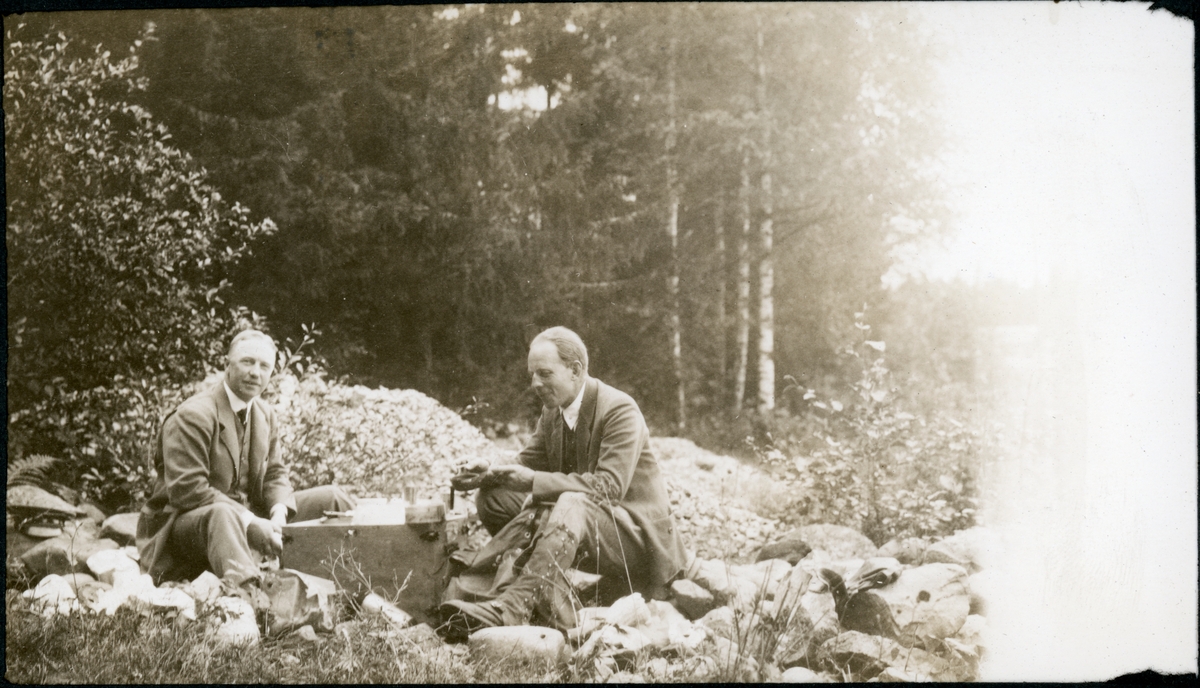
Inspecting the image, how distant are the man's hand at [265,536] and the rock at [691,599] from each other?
222 cm

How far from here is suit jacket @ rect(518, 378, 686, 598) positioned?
17.7ft

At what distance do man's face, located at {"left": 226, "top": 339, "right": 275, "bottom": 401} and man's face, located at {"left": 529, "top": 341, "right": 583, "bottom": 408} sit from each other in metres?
1.55

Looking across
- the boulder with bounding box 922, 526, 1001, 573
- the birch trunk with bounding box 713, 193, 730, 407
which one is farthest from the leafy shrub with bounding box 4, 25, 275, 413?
the boulder with bounding box 922, 526, 1001, 573

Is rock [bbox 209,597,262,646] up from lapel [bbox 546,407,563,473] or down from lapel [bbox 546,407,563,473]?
down

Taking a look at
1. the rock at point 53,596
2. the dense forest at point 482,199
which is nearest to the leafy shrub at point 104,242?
the dense forest at point 482,199

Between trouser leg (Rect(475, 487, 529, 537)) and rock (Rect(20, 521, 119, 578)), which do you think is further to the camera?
rock (Rect(20, 521, 119, 578))

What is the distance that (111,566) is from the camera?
546cm

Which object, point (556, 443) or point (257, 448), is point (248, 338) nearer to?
point (257, 448)

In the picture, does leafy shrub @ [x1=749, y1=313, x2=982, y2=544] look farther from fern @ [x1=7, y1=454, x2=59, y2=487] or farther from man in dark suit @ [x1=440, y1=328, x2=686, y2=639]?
fern @ [x1=7, y1=454, x2=59, y2=487]

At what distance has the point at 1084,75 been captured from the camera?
5734 mm

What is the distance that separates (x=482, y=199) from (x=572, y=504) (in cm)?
191

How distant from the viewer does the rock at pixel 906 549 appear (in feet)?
18.0

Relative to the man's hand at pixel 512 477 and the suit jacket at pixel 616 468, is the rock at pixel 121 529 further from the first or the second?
the suit jacket at pixel 616 468

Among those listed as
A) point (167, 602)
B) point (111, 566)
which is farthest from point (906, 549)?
point (111, 566)
